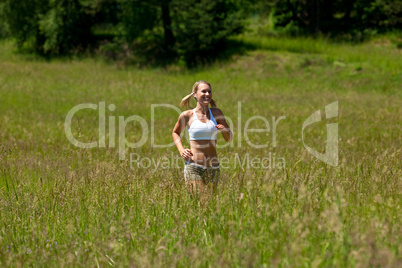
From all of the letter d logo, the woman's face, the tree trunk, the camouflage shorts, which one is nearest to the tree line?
the tree trunk

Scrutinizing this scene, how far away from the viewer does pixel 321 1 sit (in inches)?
1258

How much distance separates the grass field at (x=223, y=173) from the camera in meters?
2.83

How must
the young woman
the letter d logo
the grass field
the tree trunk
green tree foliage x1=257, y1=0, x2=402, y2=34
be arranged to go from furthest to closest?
green tree foliage x1=257, y1=0, x2=402, y2=34, the tree trunk, the letter d logo, the young woman, the grass field

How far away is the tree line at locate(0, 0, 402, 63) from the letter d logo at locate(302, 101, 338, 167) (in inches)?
494

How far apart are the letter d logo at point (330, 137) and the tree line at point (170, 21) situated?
1255 centimetres

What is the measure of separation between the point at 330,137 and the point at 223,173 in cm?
514

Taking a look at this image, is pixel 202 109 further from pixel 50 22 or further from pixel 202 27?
pixel 50 22

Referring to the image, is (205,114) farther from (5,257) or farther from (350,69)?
(350,69)

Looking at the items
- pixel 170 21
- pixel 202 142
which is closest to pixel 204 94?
pixel 202 142

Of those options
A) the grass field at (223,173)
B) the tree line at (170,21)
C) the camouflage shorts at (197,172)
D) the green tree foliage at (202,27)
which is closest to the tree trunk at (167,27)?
the tree line at (170,21)

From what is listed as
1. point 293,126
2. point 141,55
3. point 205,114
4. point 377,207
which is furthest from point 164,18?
point 377,207

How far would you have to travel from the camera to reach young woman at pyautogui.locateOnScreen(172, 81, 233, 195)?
4.60m

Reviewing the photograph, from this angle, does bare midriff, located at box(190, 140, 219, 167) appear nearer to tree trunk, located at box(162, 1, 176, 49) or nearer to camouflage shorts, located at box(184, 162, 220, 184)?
camouflage shorts, located at box(184, 162, 220, 184)

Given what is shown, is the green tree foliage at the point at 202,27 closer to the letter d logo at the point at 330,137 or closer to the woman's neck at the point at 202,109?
the letter d logo at the point at 330,137
